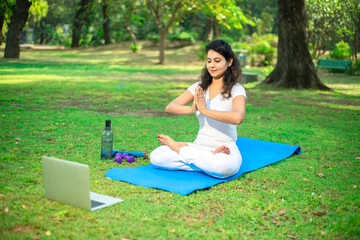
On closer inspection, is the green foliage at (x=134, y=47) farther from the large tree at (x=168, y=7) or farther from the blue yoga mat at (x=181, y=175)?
the blue yoga mat at (x=181, y=175)

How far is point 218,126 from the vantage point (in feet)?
14.8

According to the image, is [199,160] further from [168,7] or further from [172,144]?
[168,7]

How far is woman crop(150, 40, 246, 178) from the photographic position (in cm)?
421

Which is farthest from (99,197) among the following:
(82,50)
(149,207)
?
(82,50)

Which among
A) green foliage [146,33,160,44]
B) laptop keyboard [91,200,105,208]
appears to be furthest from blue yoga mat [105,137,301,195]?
green foliage [146,33,160,44]

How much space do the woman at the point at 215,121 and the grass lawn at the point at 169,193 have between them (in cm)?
30

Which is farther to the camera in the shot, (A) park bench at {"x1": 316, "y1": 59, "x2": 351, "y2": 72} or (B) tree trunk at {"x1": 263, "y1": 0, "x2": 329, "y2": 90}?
(A) park bench at {"x1": 316, "y1": 59, "x2": 351, "y2": 72}

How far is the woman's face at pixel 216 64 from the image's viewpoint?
173 inches

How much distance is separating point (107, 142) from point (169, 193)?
4.36 feet

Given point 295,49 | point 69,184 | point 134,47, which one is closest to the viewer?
point 69,184

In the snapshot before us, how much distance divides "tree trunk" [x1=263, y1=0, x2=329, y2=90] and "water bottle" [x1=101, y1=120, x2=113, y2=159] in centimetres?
945

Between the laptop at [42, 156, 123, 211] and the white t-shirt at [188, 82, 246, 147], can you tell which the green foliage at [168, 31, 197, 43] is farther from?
the laptop at [42, 156, 123, 211]

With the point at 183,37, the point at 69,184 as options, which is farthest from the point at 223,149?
the point at 183,37

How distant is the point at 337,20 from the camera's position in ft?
68.6
